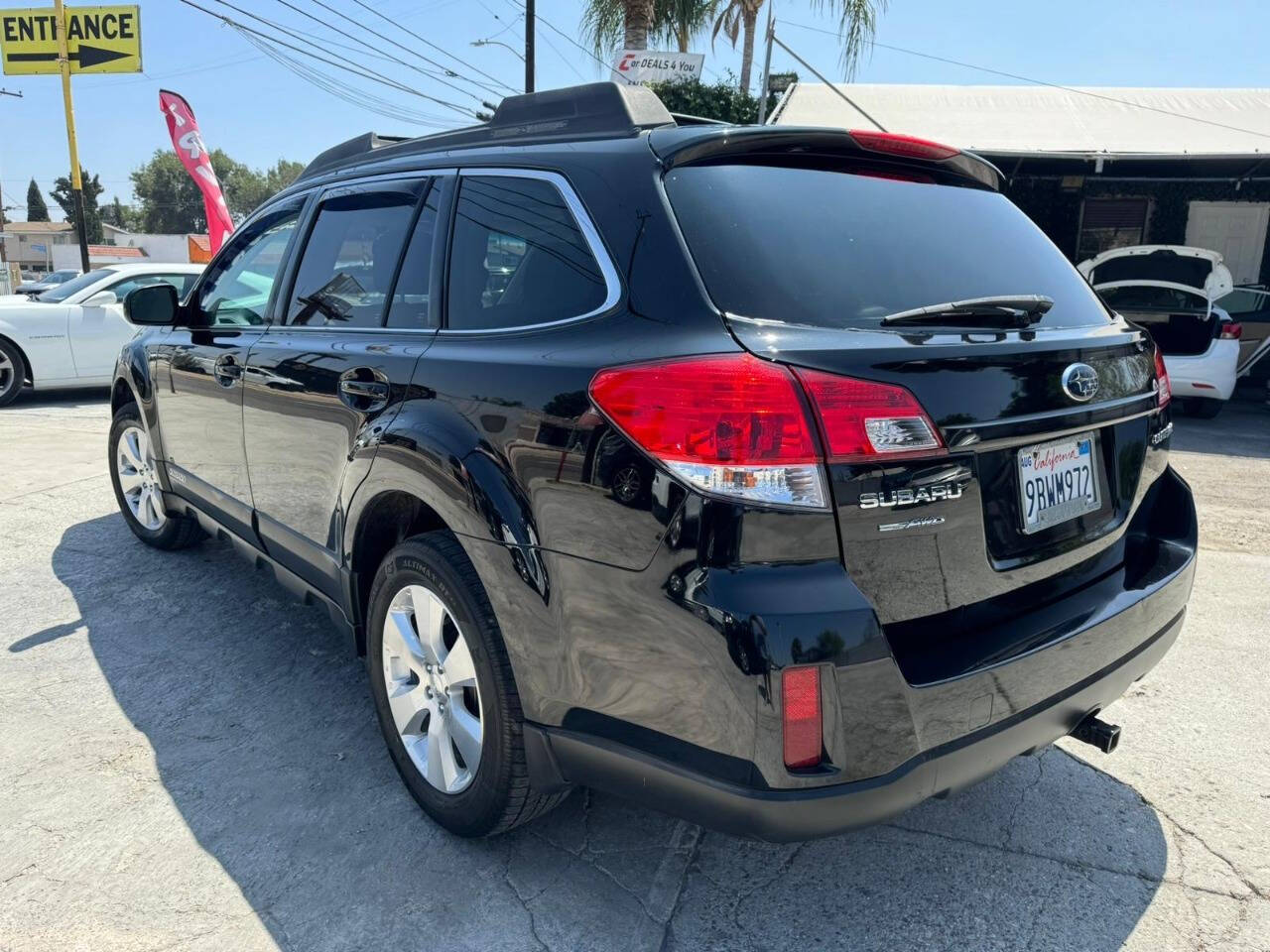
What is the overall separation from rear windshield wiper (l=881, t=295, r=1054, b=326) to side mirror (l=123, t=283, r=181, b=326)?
10.5ft

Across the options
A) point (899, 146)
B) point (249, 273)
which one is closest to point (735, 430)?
point (899, 146)

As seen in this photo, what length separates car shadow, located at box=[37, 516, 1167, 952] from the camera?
216cm

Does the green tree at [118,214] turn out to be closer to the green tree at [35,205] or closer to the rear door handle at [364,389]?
the green tree at [35,205]

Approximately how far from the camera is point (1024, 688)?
1951 millimetres

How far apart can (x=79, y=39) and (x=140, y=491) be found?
1800 cm

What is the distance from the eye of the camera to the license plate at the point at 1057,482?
200cm

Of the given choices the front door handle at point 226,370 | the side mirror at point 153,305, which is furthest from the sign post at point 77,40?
the front door handle at point 226,370

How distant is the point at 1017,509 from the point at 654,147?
3.74 ft

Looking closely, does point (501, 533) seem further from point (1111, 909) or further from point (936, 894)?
point (1111, 909)

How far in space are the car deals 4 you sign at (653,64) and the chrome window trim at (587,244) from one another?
11.4 metres

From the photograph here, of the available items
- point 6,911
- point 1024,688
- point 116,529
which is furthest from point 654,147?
point 116,529

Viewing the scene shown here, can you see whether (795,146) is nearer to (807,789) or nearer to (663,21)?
(807,789)

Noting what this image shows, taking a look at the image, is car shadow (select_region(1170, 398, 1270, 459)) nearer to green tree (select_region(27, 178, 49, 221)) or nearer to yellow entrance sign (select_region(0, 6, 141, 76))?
yellow entrance sign (select_region(0, 6, 141, 76))

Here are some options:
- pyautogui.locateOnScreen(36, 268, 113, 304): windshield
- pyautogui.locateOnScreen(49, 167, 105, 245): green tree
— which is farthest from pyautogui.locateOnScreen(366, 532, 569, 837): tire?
pyautogui.locateOnScreen(49, 167, 105, 245): green tree
